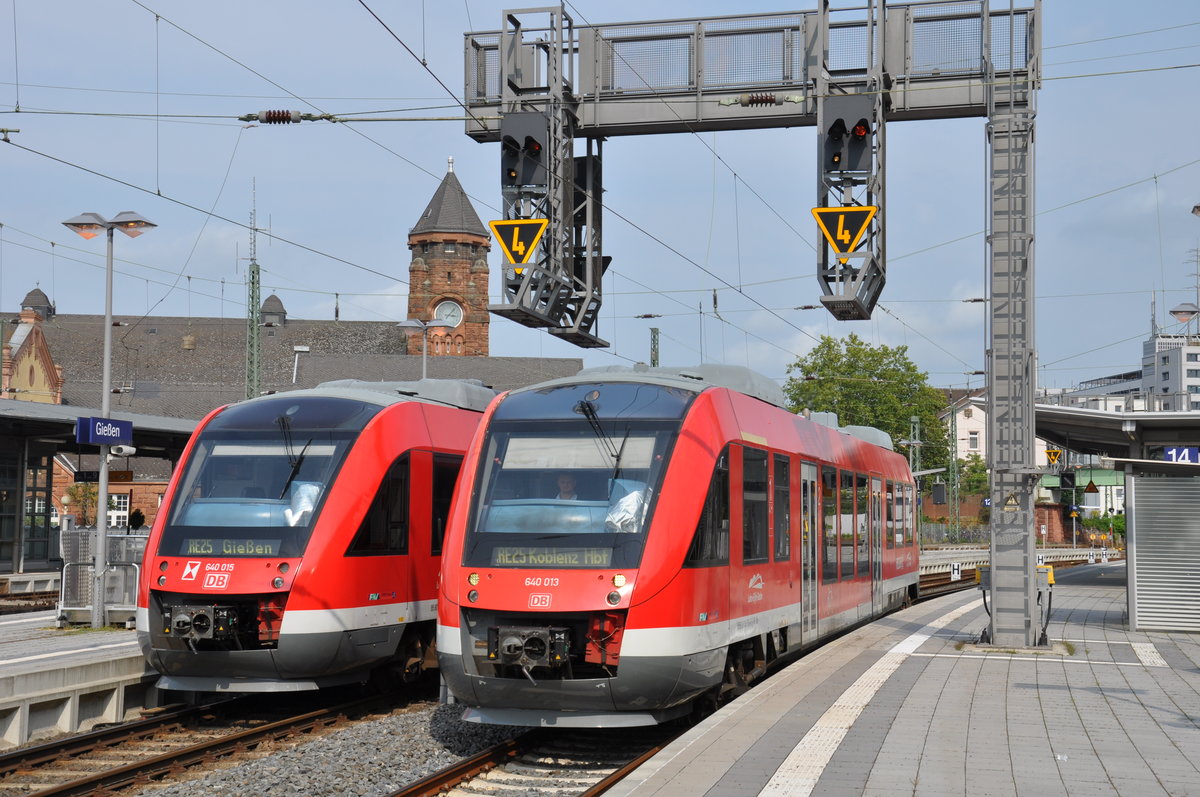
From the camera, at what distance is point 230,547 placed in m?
12.1

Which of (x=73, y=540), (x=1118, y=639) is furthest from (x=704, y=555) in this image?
(x=73, y=540)

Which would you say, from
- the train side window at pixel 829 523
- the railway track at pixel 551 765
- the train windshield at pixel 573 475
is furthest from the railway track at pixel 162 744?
the train side window at pixel 829 523

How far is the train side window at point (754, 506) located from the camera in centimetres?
1210

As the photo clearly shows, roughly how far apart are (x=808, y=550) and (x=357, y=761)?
6203 mm

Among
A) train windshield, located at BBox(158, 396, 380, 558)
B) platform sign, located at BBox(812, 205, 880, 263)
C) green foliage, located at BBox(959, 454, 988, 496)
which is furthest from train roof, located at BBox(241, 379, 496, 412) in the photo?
green foliage, located at BBox(959, 454, 988, 496)

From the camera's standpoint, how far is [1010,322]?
50.9ft

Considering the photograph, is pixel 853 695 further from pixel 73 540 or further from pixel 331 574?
pixel 73 540

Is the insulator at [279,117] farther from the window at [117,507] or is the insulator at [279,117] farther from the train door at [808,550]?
the window at [117,507]

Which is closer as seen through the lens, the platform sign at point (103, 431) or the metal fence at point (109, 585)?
the platform sign at point (103, 431)

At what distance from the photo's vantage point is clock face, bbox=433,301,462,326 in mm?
105688

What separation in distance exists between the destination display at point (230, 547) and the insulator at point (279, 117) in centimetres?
490

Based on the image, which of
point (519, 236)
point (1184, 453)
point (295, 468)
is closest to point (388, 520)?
point (295, 468)

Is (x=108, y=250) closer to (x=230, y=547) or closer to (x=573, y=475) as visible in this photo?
(x=230, y=547)

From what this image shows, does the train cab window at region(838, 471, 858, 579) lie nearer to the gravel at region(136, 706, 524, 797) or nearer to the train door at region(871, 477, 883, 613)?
the train door at region(871, 477, 883, 613)
